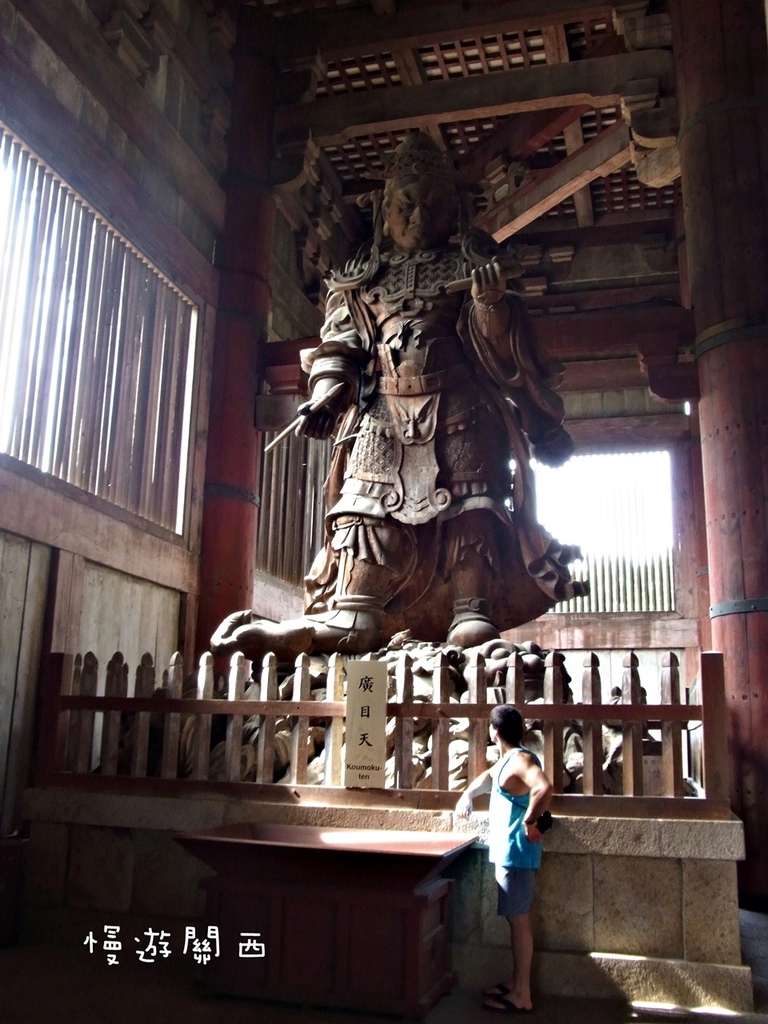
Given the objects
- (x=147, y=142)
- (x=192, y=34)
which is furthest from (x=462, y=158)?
(x=147, y=142)

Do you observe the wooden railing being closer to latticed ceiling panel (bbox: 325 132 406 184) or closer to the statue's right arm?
the statue's right arm

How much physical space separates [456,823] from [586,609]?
6.97m

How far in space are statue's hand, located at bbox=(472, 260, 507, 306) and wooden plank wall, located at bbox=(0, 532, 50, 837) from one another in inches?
97.8

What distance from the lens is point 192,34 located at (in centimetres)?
689

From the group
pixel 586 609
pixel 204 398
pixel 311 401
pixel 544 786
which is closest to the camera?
pixel 544 786

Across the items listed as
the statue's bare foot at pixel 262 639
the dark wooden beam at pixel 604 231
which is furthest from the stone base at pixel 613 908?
the dark wooden beam at pixel 604 231

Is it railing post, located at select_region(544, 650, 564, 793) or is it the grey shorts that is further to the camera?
railing post, located at select_region(544, 650, 564, 793)

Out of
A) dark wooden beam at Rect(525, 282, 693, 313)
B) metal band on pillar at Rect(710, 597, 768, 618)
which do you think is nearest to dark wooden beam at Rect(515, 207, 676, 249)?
dark wooden beam at Rect(525, 282, 693, 313)

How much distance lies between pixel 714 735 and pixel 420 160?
11.5 ft

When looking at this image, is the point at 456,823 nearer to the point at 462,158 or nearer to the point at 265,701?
the point at 265,701

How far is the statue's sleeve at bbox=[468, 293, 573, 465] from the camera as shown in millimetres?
5031

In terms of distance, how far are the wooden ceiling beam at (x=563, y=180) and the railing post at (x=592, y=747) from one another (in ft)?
15.3

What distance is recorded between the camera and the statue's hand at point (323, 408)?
5191 mm

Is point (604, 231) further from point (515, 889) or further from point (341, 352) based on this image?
point (515, 889)
